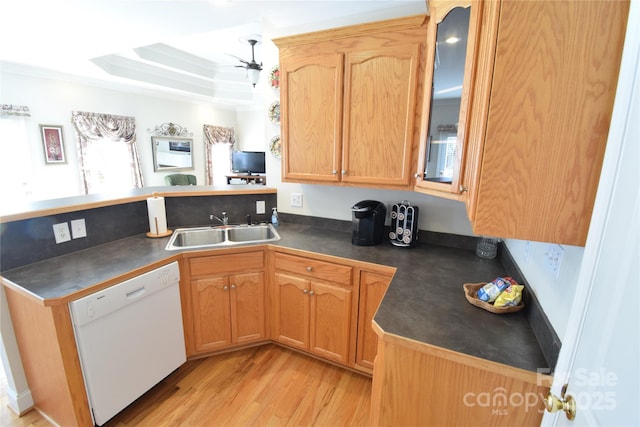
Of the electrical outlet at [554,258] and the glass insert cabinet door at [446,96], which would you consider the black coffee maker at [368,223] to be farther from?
the electrical outlet at [554,258]

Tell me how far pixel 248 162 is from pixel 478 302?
21.2 feet

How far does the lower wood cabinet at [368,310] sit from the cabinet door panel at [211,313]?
941 mm

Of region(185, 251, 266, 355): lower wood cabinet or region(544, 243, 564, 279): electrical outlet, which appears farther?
region(185, 251, 266, 355): lower wood cabinet

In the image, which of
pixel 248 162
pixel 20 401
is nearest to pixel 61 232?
pixel 20 401

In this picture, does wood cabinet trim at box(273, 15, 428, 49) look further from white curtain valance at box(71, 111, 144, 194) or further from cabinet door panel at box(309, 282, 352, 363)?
white curtain valance at box(71, 111, 144, 194)

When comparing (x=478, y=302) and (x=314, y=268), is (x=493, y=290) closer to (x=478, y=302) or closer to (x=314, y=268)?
(x=478, y=302)

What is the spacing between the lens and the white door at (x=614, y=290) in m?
0.53

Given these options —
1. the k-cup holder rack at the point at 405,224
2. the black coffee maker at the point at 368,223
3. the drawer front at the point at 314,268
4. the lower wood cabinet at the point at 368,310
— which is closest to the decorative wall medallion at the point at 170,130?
the drawer front at the point at 314,268

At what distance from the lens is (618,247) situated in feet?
1.93

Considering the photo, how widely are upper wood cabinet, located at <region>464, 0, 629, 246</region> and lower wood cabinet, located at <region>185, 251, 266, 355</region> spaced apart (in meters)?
1.59

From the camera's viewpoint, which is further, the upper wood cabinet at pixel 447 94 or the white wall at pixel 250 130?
the white wall at pixel 250 130

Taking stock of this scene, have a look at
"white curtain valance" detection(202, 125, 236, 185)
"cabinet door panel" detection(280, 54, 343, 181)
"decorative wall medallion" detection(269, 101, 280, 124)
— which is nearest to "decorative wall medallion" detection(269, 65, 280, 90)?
"decorative wall medallion" detection(269, 101, 280, 124)

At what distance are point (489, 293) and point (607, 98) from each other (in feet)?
2.87

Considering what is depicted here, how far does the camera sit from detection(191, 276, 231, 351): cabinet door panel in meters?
1.96
